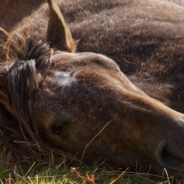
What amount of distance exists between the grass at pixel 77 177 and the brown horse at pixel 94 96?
8cm

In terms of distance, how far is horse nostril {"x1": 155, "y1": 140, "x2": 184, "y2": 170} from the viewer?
3.90 metres

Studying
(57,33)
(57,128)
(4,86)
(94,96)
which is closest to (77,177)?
(57,128)

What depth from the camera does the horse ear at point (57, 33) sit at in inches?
202

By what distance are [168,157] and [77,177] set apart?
692 mm

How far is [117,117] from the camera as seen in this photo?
13.7 feet

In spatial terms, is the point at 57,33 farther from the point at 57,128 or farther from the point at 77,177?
the point at 77,177

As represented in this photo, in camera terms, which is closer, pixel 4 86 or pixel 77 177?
pixel 77 177

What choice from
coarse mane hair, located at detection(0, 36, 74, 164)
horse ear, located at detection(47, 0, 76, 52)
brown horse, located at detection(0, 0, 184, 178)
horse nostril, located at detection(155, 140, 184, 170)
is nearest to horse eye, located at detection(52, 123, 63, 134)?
brown horse, located at detection(0, 0, 184, 178)

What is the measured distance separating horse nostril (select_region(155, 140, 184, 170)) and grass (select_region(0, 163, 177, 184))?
19 cm

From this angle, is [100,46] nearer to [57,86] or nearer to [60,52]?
[60,52]

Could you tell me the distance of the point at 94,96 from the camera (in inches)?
167

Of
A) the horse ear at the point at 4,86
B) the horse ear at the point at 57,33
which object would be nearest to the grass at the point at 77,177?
the horse ear at the point at 4,86

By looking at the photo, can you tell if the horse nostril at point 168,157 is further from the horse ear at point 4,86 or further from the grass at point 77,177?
the horse ear at point 4,86

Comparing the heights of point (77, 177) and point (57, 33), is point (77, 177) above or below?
below
